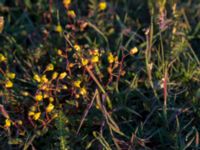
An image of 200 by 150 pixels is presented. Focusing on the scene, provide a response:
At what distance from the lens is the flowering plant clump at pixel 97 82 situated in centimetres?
185

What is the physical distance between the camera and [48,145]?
6.12 feet

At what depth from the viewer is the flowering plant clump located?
185 centimetres

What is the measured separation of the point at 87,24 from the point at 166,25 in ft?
1.47

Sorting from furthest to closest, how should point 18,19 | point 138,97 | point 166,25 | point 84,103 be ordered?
1. point 18,19
2. point 166,25
3. point 138,97
4. point 84,103

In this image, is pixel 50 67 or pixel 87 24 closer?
pixel 50 67

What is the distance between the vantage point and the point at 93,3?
2.40 meters

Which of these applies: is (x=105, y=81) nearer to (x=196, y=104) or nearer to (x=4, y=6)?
(x=196, y=104)

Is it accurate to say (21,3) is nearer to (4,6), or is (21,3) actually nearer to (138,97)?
(4,6)

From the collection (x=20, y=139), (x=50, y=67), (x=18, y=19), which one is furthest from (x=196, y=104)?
(x=18, y=19)

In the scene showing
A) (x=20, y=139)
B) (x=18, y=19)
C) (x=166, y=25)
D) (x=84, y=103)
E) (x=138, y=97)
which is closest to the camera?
(x=20, y=139)

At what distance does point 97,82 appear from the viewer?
1.86m

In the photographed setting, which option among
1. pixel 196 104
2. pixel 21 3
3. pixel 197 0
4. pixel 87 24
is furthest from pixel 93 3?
pixel 196 104

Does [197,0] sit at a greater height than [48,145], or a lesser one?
greater

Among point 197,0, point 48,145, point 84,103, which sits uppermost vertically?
point 197,0
